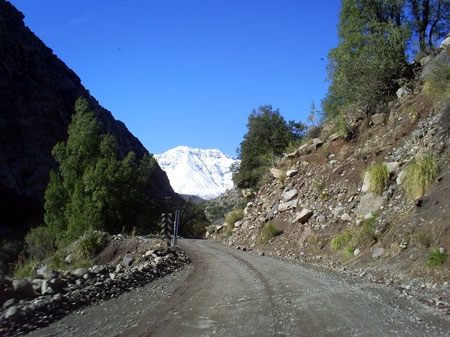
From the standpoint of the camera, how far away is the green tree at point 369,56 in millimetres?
20875

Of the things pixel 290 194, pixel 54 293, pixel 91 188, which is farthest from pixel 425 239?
pixel 91 188

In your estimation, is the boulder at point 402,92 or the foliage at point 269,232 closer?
the boulder at point 402,92

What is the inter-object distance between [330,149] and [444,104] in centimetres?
756

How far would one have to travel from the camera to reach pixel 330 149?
2269 cm

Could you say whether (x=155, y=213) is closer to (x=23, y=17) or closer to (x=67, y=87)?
(x=67, y=87)

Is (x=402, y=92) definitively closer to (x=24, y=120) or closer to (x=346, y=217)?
(x=346, y=217)

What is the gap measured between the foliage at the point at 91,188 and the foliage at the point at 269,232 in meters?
13.8

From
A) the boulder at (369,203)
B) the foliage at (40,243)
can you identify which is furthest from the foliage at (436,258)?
the foliage at (40,243)

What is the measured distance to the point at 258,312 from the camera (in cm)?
701

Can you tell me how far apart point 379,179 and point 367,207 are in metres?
1.11

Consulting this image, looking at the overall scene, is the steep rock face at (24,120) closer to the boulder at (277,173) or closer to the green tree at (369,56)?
the boulder at (277,173)

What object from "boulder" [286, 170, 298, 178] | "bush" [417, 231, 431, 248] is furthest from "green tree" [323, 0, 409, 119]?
"bush" [417, 231, 431, 248]

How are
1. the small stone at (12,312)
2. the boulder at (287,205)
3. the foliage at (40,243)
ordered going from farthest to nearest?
the foliage at (40,243) < the boulder at (287,205) < the small stone at (12,312)

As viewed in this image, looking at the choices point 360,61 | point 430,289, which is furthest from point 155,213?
point 430,289
